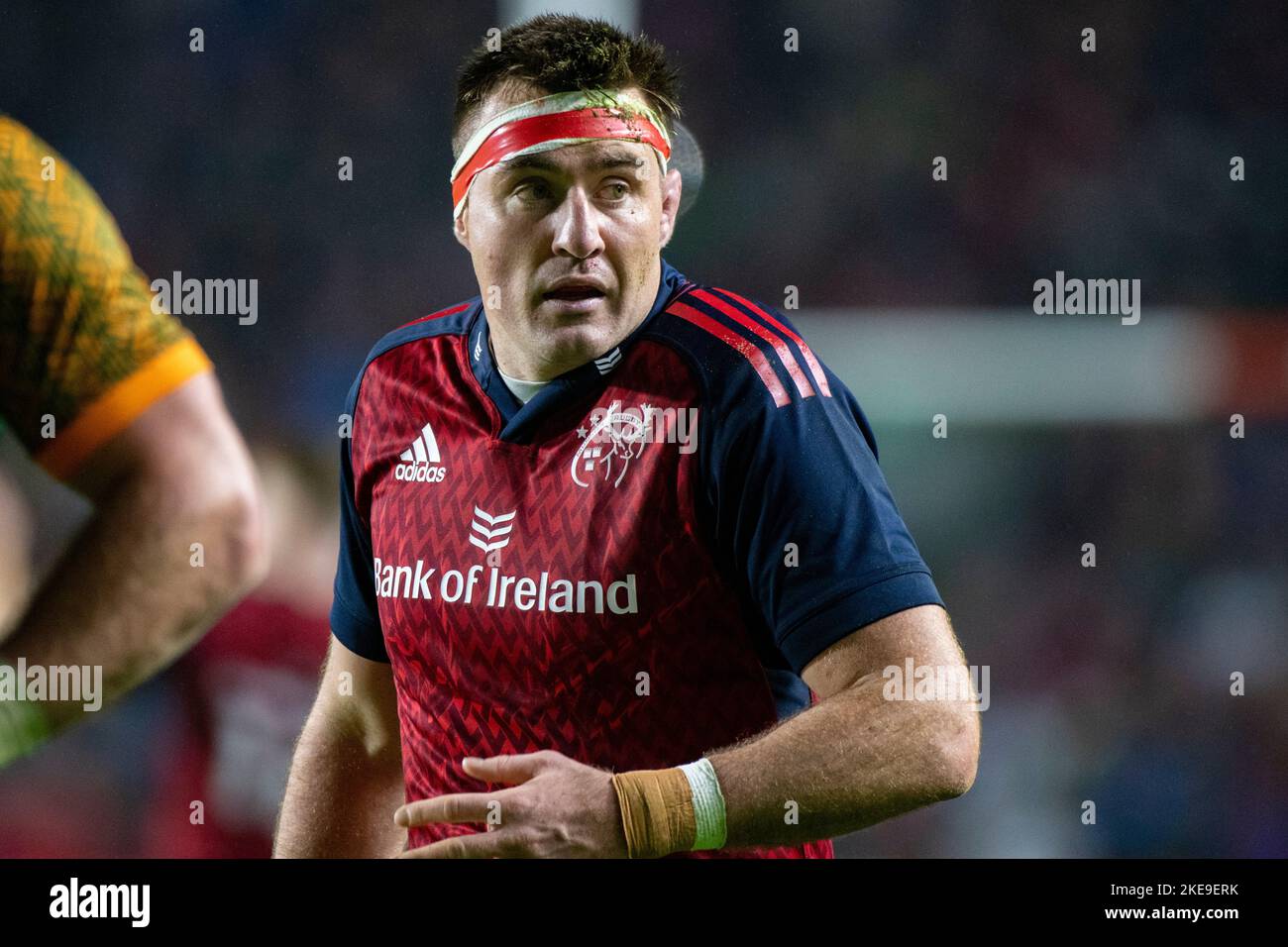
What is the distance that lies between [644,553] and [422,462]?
418mm

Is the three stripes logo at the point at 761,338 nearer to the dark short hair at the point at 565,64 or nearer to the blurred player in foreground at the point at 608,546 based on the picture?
the blurred player in foreground at the point at 608,546

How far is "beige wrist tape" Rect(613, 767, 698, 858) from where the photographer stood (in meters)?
1.77

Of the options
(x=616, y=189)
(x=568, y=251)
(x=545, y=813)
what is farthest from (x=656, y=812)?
(x=616, y=189)

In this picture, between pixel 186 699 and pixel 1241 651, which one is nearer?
pixel 186 699

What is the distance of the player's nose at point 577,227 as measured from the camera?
198 centimetres

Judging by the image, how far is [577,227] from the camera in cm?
199

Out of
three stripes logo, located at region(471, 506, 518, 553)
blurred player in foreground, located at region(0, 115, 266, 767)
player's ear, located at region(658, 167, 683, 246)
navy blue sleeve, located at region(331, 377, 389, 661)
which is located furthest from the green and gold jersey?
player's ear, located at region(658, 167, 683, 246)

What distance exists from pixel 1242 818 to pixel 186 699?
2.93 meters

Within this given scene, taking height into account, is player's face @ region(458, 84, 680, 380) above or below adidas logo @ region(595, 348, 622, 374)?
above

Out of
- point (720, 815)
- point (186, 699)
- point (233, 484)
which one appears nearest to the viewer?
point (233, 484)

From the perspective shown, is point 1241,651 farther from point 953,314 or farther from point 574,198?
→ point 574,198

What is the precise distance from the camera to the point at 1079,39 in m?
4.29

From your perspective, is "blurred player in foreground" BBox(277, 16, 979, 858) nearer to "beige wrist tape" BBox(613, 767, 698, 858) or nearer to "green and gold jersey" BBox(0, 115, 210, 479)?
"beige wrist tape" BBox(613, 767, 698, 858)
